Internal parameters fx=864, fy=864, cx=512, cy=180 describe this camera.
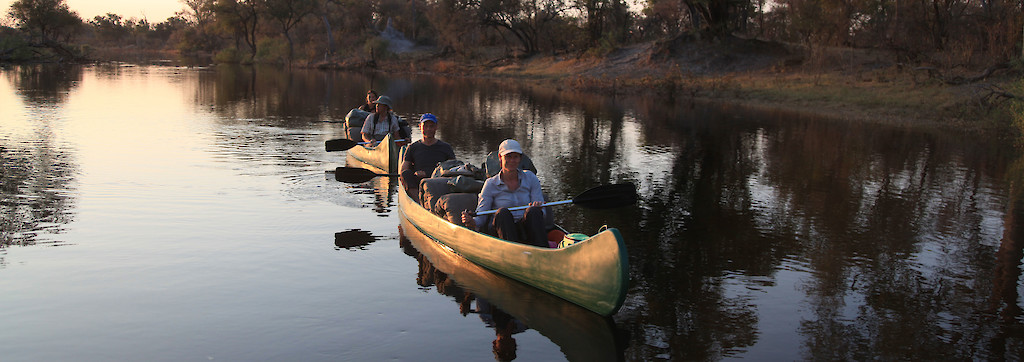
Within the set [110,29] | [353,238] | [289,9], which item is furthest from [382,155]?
[110,29]

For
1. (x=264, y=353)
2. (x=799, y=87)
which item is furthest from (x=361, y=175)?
(x=799, y=87)

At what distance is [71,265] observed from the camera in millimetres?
8609

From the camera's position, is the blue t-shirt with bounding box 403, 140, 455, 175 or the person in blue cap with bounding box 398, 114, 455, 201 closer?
the person in blue cap with bounding box 398, 114, 455, 201

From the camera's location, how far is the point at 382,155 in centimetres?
1480

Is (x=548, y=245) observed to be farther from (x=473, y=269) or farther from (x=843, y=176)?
(x=843, y=176)

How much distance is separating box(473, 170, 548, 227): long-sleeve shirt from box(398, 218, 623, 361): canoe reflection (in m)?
0.65

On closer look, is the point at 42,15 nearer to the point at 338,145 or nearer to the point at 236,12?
the point at 236,12

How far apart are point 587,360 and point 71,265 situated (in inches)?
212

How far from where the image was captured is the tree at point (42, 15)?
224 feet

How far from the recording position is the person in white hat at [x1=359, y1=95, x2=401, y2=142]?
15.9 m

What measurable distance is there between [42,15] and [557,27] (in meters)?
42.9

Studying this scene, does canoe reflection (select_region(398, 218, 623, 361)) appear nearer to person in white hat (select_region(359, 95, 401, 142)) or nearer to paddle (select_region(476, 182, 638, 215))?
paddle (select_region(476, 182, 638, 215))

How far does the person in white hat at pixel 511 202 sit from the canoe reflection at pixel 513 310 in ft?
1.57

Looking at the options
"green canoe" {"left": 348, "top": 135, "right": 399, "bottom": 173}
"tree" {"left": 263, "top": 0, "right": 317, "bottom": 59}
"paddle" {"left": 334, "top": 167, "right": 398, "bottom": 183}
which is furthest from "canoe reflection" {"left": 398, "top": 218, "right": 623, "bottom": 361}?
"tree" {"left": 263, "top": 0, "right": 317, "bottom": 59}
